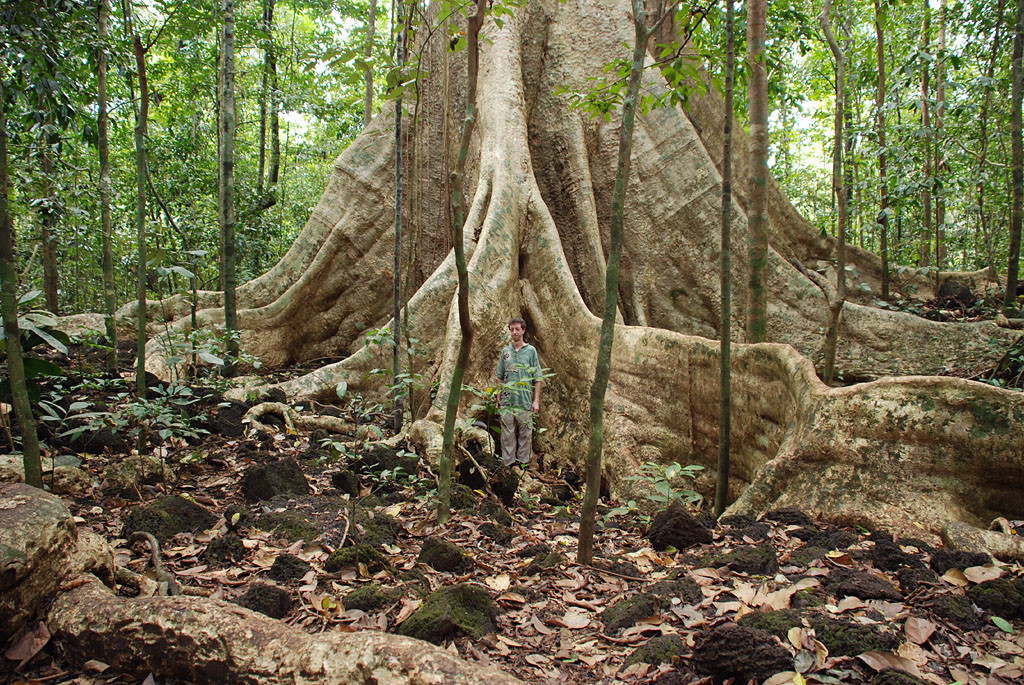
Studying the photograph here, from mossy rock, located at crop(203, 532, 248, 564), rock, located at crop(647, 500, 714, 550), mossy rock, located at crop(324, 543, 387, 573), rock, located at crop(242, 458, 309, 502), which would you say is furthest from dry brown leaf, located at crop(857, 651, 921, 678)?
rock, located at crop(242, 458, 309, 502)

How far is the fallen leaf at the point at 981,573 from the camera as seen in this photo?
8.99 ft

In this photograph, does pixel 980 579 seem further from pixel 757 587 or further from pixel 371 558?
pixel 371 558

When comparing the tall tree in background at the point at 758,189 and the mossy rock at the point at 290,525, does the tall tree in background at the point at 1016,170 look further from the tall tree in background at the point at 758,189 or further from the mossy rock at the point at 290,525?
the mossy rock at the point at 290,525

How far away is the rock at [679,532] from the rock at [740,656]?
1.48m

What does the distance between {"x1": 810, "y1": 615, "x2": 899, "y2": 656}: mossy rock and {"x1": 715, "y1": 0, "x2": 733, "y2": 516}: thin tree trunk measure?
197 centimetres

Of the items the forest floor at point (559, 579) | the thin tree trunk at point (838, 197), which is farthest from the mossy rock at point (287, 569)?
the thin tree trunk at point (838, 197)

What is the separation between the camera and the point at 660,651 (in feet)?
7.56

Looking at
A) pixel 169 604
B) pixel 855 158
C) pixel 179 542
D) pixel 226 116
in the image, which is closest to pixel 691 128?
pixel 855 158

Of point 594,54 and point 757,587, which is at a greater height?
point 594,54

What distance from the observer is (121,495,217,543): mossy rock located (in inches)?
131

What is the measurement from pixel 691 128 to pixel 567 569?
19.6ft

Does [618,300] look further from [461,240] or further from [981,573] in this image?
[981,573]

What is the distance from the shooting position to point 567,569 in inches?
133

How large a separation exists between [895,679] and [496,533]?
2.30 m
